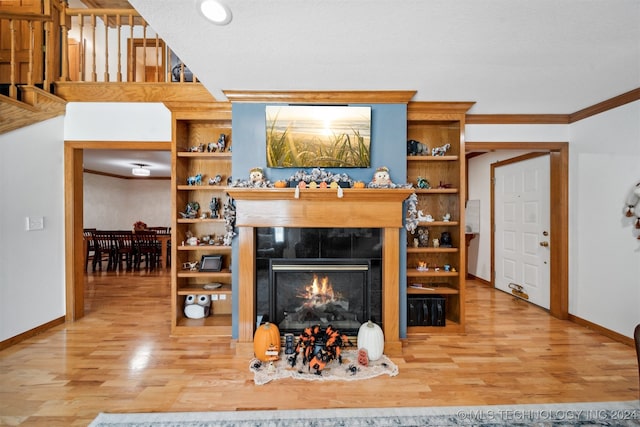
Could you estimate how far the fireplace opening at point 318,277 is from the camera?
→ 8.97 feet

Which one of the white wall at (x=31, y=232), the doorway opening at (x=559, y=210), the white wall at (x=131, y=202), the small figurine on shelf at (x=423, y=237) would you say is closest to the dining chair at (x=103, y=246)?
the white wall at (x=131, y=202)

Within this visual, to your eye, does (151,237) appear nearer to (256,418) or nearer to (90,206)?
(90,206)

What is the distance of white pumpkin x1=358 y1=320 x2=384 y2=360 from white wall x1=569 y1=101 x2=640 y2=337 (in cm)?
240

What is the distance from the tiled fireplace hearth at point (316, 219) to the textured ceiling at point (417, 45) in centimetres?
97

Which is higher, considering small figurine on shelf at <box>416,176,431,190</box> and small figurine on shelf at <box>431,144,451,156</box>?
small figurine on shelf at <box>431,144,451,156</box>

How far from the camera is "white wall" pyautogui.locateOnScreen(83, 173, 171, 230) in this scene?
8102 millimetres

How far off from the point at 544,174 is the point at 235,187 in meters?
3.78

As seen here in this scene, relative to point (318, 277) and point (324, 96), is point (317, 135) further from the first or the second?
point (318, 277)

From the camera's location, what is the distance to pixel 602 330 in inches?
119

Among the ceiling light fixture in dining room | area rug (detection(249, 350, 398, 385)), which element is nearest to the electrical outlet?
area rug (detection(249, 350, 398, 385))

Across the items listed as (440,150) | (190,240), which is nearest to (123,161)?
(190,240)

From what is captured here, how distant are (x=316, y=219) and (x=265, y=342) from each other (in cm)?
110

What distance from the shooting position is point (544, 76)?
2426mm

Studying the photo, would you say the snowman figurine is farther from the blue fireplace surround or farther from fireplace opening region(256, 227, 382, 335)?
fireplace opening region(256, 227, 382, 335)
